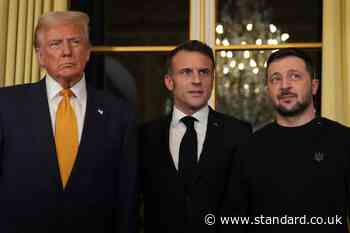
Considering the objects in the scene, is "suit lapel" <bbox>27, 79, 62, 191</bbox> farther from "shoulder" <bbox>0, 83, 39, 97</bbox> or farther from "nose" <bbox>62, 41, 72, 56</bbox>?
"nose" <bbox>62, 41, 72, 56</bbox>

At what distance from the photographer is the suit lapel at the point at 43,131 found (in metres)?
1.65

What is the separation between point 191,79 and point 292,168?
473mm

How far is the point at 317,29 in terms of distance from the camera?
96.9 inches

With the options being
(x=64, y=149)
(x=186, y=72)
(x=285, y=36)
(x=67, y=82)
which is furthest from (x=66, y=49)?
(x=285, y=36)

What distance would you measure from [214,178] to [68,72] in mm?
627

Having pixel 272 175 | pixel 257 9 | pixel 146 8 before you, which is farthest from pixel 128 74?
pixel 272 175

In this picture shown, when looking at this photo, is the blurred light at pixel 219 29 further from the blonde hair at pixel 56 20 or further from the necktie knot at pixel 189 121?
the blonde hair at pixel 56 20

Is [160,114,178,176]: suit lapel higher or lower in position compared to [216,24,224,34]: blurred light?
lower

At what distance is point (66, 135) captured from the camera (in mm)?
1694

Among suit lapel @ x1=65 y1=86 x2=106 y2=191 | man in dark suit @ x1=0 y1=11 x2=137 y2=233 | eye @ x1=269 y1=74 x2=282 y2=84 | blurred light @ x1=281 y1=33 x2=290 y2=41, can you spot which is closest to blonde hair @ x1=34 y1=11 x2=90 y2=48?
man in dark suit @ x1=0 y1=11 x2=137 y2=233

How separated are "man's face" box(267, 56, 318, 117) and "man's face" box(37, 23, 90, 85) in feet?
2.20

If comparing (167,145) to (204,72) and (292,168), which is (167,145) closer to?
(204,72)

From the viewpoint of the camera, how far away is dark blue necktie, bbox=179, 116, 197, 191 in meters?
1.81

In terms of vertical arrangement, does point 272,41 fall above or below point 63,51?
above
